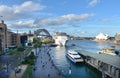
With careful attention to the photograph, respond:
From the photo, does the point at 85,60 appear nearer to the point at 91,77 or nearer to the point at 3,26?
the point at 91,77

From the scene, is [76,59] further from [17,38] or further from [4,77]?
[17,38]

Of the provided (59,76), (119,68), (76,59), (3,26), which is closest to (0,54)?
(3,26)

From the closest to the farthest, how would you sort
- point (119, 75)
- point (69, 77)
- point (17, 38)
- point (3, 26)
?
1. point (119, 75)
2. point (69, 77)
3. point (3, 26)
4. point (17, 38)

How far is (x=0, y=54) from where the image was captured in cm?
11288

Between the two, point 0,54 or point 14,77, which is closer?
point 14,77

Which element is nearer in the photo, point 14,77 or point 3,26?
point 14,77

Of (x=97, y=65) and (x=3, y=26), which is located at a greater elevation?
(x=3, y=26)

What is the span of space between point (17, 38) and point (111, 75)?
141876 mm

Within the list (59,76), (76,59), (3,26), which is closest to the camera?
(59,76)

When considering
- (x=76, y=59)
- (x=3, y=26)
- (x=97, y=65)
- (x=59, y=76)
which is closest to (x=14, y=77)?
(x=59, y=76)

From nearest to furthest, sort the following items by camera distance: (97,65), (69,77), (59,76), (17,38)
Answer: (59,76) → (69,77) → (97,65) → (17,38)

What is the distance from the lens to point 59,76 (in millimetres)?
59125

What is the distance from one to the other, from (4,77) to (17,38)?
138m

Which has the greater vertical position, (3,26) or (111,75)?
(3,26)
